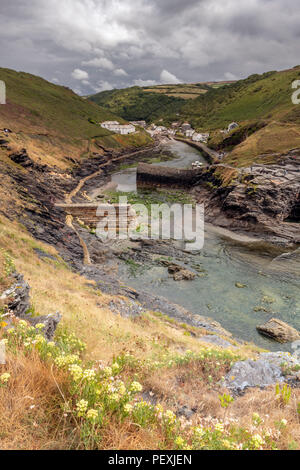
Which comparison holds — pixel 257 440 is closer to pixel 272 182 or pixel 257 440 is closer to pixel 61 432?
pixel 61 432

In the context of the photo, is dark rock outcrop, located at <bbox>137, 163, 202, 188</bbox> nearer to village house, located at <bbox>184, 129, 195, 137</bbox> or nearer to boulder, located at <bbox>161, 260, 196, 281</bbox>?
boulder, located at <bbox>161, 260, 196, 281</bbox>

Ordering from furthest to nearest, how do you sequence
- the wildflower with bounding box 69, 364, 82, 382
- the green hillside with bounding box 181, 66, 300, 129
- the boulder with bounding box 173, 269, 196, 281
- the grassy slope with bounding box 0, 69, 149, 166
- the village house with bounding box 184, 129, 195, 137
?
the village house with bounding box 184, 129, 195, 137, the green hillside with bounding box 181, 66, 300, 129, the grassy slope with bounding box 0, 69, 149, 166, the boulder with bounding box 173, 269, 196, 281, the wildflower with bounding box 69, 364, 82, 382

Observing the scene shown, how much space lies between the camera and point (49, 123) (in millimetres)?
78500

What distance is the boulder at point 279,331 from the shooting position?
1753cm

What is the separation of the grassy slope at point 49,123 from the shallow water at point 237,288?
132 feet

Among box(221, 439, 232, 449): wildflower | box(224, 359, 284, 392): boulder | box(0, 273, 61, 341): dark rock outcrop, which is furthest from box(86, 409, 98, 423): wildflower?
box(224, 359, 284, 392): boulder

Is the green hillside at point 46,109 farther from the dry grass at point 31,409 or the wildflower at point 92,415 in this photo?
the wildflower at point 92,415

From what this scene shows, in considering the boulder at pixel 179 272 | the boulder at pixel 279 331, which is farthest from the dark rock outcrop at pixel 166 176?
the boulder at pixel 279 331

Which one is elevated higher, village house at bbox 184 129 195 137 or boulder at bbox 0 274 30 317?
village house at bbox 184 129 195 137

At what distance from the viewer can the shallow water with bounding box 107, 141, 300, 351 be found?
65.9ft

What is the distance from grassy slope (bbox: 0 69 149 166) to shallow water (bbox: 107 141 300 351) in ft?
132

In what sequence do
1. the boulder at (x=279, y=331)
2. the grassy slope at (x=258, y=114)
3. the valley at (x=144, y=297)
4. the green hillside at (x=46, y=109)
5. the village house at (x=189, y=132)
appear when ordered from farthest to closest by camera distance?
the village house at (x=189, y=132)
the green hillside at (x=46, y=109)
the grassy slope at (x=258, y=114)
the boulder at (x=279, y=331)
the valley at (x=144, y=297)

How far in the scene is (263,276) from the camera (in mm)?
26672

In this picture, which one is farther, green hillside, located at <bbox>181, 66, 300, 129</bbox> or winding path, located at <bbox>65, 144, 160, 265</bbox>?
green hillside, located at <bbox>181, 66, 300, 129</bbox>
